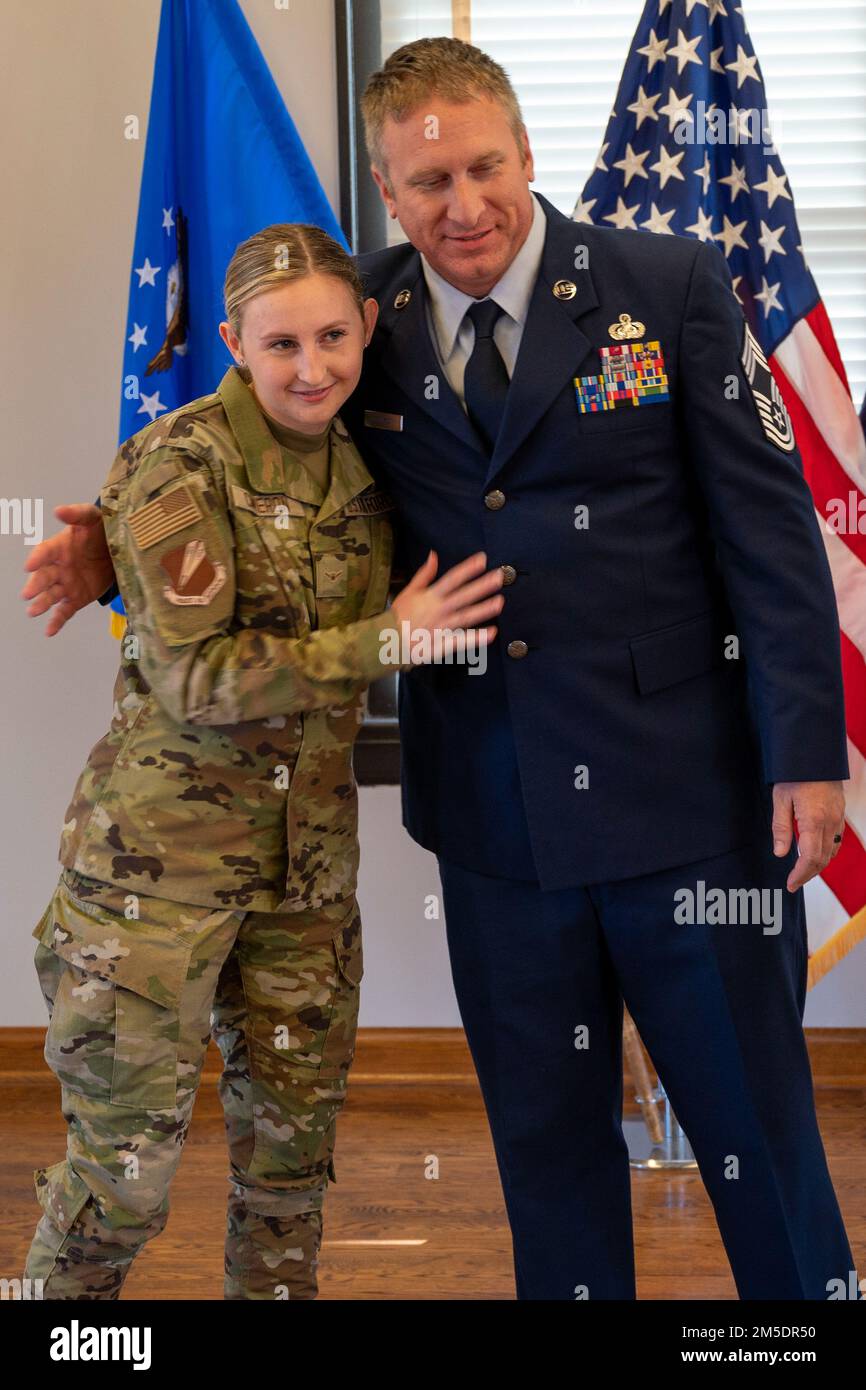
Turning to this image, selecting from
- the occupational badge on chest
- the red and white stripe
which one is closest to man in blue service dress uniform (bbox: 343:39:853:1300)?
the occupational badge on chest

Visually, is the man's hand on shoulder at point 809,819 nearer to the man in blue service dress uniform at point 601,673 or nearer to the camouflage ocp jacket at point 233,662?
the man in blue service dress uniform at point 601,673

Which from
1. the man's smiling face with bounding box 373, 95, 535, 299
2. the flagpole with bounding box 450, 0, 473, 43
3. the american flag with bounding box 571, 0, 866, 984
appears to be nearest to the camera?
the man's smiling face with bounding box 373, 95, 535, 299

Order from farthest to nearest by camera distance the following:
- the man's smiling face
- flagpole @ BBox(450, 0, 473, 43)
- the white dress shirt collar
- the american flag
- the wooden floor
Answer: flagpole @ BBox(450, 0, 473, 43) → the american flag → the wooden floor → the white dress shirt collar → the man's smiling face

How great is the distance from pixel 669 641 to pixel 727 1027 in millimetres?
428

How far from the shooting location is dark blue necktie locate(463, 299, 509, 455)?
1536 millimetres

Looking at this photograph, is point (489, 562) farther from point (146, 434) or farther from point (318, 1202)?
point (318, 1202)

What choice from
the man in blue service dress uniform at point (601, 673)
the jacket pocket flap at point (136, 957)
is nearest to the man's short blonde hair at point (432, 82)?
the man in blue service dress uniform at point (601, 673)

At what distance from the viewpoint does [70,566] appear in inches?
65.8

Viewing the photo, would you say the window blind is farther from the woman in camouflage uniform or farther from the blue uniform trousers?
the blue uniform trousers

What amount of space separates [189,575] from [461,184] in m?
0.48

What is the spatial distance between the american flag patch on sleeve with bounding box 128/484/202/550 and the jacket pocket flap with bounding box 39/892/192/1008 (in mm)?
426

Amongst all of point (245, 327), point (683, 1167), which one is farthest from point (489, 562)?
point (683, 1167)

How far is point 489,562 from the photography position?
60.9 inches

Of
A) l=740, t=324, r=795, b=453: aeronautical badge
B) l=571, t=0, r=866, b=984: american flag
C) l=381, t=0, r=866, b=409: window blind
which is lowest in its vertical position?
l=740, t=324, r=795, b=453: aeronautical badge
